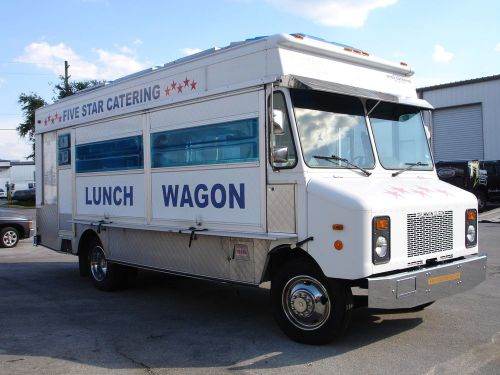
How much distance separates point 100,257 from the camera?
8.81 m

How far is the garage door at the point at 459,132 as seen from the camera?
28.9m

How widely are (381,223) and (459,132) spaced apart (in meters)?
26.8

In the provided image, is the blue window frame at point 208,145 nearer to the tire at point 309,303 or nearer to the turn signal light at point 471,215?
the tire at point 309,303

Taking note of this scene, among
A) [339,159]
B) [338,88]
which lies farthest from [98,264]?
[338,88]

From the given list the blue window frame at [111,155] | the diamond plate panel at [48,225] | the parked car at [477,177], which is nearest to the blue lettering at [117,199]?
the blue window frame at [111,155]

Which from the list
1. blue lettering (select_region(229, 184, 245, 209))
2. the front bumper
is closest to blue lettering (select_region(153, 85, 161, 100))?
blue lettering (select_region(229, 184, 245, 209))

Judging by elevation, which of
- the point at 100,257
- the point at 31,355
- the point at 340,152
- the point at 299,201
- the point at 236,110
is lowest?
the point at 31,355

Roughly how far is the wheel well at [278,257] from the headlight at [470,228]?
77.3 inches

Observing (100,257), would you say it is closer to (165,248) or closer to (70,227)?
(70,227)

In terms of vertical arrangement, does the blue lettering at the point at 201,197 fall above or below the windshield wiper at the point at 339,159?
below

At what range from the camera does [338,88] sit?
5.78m

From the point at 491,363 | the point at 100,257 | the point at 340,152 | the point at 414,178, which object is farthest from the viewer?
the point at 100,257

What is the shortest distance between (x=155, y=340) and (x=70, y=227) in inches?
164

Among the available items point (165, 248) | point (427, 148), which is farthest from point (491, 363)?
point (165, 248)
